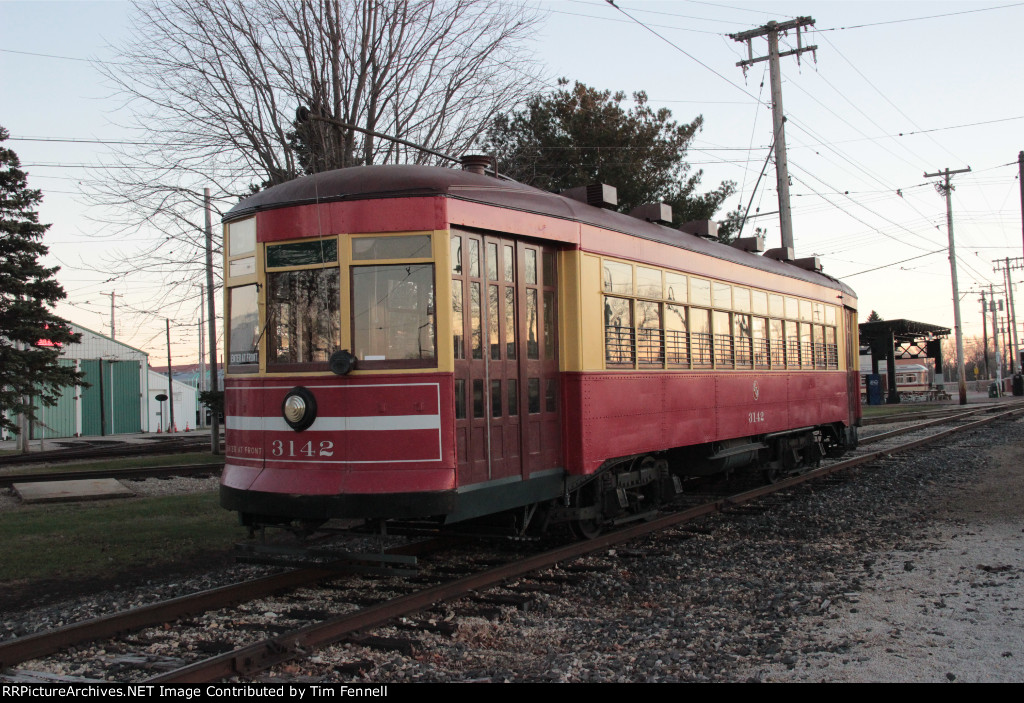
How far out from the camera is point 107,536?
8.57 m

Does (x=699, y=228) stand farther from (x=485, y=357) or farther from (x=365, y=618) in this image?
(x=365, y=618)

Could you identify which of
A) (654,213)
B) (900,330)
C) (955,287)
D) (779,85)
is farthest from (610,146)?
(955,287)

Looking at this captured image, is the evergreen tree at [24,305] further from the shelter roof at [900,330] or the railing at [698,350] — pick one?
the shelter roof at [900,330]

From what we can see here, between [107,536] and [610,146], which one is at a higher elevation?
[610,146]

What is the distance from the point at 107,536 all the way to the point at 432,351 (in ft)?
14.9

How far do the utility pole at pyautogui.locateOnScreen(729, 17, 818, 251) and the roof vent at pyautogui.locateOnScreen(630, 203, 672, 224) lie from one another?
11946 mm

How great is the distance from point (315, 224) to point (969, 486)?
10.0 meters

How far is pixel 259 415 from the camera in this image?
6.56 meters

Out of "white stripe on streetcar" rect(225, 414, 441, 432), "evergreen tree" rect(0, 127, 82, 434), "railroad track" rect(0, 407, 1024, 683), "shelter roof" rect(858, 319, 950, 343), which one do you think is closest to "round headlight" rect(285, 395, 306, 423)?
"white stripe on streetcar" rect(225, 414, 441, 432)

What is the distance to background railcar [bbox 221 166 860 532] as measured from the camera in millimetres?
6180

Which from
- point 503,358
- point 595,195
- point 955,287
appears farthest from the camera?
point 955,287

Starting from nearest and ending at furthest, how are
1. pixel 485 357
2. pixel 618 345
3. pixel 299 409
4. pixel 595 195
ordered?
pixel 299 409 → pixel 485 357 → pixel 618 345 → pixel 595 195

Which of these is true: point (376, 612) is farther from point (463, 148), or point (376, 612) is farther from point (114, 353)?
point (114, 353)

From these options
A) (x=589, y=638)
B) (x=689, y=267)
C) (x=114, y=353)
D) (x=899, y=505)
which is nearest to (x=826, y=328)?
(x=899, y=505)
